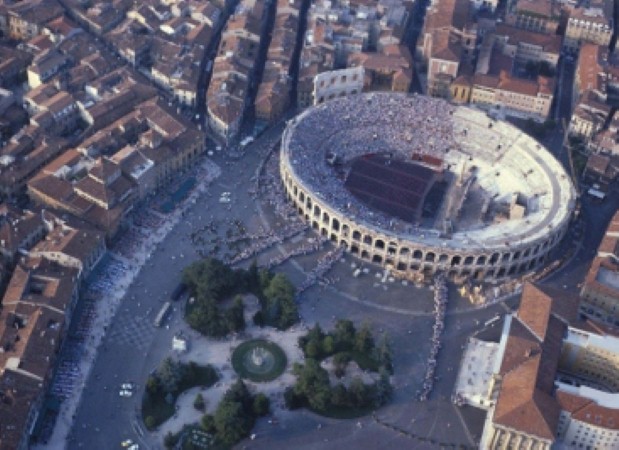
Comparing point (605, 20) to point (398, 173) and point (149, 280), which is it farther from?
point (149, 280)

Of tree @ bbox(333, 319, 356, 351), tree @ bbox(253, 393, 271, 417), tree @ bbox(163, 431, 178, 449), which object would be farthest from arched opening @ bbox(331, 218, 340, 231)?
tree @ bbox(163, 431, 178, 449)

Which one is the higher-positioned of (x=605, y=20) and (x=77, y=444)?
(x=605, y=20)

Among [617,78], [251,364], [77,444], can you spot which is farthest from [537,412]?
[617,78]

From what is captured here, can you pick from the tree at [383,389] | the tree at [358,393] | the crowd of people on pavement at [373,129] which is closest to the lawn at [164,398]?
the tree at [358,393]

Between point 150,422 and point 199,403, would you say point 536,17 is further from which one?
point 150,422

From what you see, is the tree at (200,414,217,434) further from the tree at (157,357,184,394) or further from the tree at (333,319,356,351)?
the tree at (333,319,356,351)

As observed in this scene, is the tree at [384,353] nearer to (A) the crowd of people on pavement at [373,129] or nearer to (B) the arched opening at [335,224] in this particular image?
(B) the arched opening at [335,224]
